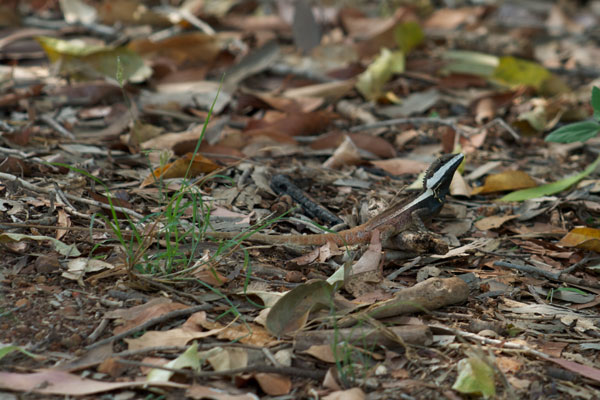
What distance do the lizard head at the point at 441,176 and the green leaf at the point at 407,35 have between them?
2918 millimetres

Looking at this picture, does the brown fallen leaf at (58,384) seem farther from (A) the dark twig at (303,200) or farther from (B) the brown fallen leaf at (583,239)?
(B) the brown fallen leaf at (583,239)

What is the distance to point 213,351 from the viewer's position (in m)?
2.32

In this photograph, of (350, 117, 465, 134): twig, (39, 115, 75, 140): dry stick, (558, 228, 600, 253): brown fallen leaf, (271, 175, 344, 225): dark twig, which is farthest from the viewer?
(350, 117, 465, 134): twig

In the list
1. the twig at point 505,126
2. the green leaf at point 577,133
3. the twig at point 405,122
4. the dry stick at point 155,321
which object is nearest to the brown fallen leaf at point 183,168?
the dry stick at point 155,321

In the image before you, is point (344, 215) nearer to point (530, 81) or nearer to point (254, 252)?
point (254, 252)

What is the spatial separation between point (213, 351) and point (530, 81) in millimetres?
4527

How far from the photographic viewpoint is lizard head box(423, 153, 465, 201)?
3.60 metres

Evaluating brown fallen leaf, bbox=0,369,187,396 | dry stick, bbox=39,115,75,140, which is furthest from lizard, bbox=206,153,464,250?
dry stick, bbox=39,115,75,140

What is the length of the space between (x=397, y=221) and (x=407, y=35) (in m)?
3.43

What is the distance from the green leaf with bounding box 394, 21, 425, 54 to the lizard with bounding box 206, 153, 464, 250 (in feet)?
9.55

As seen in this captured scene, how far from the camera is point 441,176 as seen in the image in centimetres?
361

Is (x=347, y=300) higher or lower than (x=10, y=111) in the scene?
lower

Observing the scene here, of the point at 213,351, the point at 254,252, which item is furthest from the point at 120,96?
the point at 213,351

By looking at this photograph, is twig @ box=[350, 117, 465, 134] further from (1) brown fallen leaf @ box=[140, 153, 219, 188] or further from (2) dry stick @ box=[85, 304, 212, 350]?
(2) dry stick @ box=[85, 304, 212, 350]
